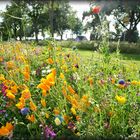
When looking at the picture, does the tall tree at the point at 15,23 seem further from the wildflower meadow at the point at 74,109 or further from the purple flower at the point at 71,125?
the purple flower at the point at 71,125

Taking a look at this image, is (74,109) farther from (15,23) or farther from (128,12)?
(128,12)

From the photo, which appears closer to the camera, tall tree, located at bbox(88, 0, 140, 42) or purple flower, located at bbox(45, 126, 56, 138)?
purple flower, located at bbox(45, 126, 56, 138)

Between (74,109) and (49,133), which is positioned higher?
(74,109)

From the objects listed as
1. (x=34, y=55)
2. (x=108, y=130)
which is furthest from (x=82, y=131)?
(x=34, y=55)

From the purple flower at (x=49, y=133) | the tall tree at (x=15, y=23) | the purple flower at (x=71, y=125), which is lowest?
the purple flower at (x=49, y=133)

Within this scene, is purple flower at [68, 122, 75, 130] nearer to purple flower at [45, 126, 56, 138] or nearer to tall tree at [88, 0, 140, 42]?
purple flower at [45, 126, 56, 138]

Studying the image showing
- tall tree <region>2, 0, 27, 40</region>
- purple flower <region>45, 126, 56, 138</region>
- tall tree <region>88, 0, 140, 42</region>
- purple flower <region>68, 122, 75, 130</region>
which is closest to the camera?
purple flower <region>45, 126, 56, 138</region>

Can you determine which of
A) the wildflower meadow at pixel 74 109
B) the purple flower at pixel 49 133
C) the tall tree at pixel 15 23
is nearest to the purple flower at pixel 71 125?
the wildflower meadow at pixel 74 109

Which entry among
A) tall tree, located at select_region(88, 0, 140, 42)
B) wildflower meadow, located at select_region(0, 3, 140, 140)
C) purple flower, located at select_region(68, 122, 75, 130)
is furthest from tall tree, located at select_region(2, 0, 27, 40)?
tall tree, located at select_region(88, 0, 140, 42)

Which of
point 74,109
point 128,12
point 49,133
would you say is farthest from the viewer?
point 128,12

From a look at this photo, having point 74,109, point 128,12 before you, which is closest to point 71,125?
point 74,109

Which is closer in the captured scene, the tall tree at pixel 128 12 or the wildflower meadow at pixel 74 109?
the wildflower meadow at pixel 74 109

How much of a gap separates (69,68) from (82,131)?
152 cm

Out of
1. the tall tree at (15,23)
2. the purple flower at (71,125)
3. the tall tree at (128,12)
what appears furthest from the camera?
the tall tree at (128,12)
